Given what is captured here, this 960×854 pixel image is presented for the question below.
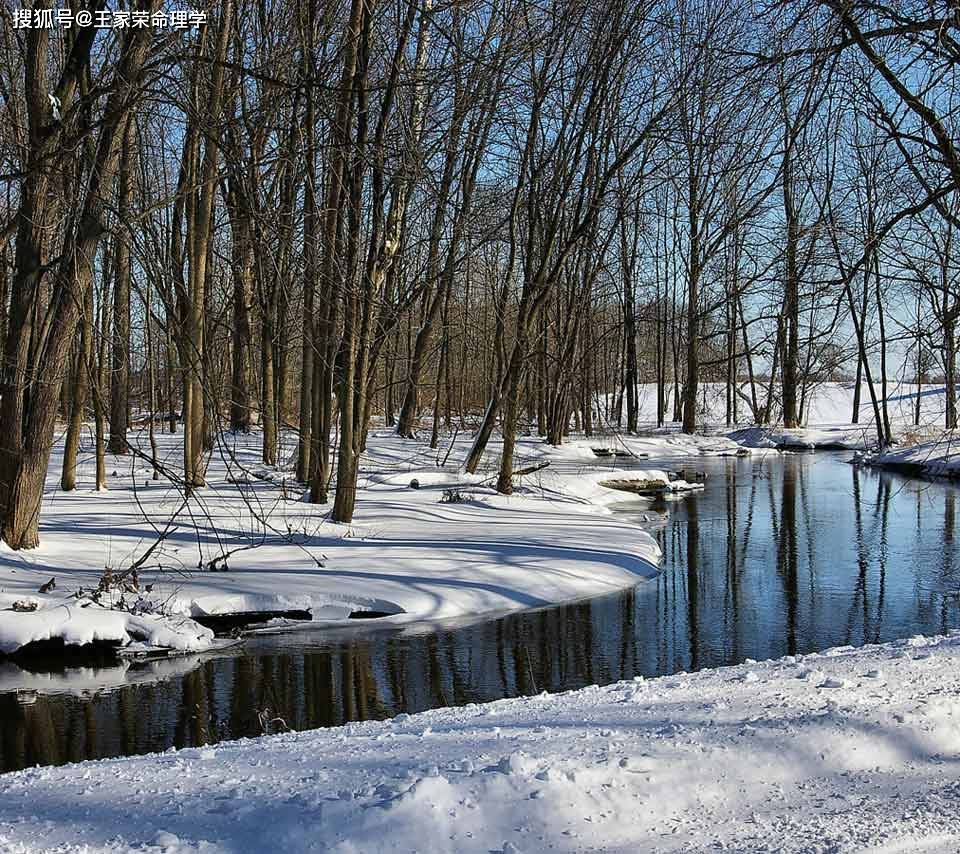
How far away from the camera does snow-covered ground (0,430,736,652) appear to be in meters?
9.66

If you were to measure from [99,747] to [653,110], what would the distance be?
1419 centimetres

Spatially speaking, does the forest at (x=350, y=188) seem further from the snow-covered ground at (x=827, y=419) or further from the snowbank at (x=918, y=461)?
the snow-covered ground at (x=827, y=419)

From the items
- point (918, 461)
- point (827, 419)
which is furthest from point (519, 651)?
point (827, 419)

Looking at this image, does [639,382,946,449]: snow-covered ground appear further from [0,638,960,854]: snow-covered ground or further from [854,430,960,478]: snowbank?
[0,638,960,854]: snow-covered ground

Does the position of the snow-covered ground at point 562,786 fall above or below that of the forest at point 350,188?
below

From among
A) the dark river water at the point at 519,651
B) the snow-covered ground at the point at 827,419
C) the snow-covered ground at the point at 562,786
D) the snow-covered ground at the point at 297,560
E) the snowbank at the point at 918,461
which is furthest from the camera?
the snow-covered ground at the point at 827,419

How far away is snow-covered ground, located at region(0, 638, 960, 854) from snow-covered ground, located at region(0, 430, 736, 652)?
3254 mm

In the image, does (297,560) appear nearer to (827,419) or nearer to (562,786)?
(562,786)

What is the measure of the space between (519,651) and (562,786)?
5865 mm

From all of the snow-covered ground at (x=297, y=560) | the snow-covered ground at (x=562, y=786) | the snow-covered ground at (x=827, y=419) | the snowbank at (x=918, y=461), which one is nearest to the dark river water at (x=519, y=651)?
the snow-covered ground at (x=297, y=560)

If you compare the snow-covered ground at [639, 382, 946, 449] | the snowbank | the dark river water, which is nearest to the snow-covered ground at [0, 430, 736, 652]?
the dark river water

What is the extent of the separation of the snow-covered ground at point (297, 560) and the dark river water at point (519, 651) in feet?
1.64

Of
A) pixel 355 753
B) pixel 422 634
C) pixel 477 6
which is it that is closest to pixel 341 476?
pixel 422 634

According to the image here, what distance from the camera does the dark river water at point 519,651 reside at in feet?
24.7
